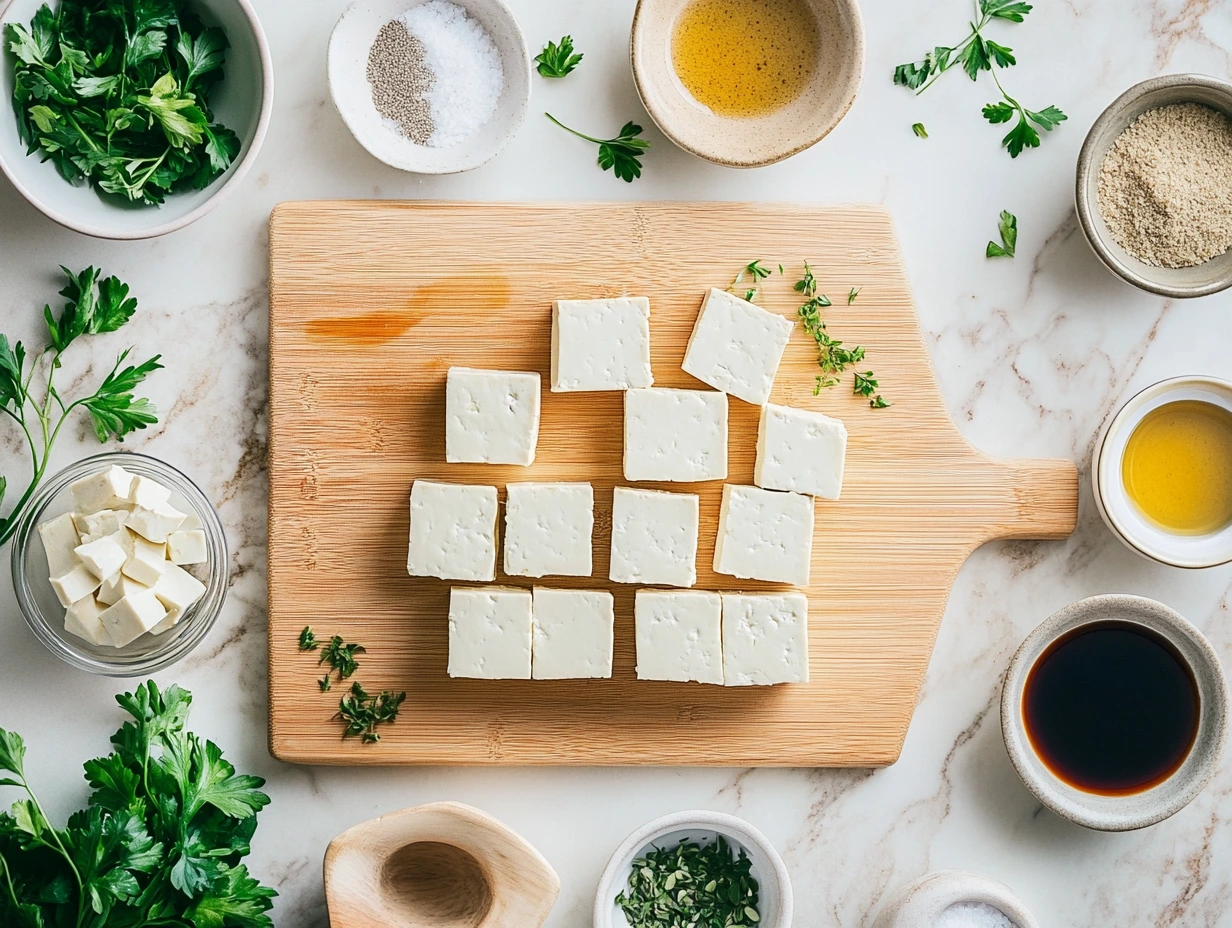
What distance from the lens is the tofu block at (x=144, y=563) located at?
226 centimetres

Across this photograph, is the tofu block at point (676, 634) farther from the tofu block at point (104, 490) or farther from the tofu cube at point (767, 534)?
the tofu block at point (104, 490)

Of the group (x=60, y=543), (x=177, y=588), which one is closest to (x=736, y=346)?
(x=177, y=588)

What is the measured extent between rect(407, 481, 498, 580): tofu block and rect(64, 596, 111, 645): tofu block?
70 centimetres

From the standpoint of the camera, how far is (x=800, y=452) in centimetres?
241

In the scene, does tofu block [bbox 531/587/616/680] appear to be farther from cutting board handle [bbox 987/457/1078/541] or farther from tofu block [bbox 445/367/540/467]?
cutting board handle [bbox 987/457/1078/541]

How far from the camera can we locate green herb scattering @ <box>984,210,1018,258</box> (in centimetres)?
255

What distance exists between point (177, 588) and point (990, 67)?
7.68 feet

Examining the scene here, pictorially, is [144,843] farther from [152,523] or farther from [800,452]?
[800,452]

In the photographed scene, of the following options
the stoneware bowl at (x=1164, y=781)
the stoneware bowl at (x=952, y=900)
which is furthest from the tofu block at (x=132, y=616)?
the stoneware bowl at (x=1164, y=781)

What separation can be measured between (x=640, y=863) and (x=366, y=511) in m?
1.08

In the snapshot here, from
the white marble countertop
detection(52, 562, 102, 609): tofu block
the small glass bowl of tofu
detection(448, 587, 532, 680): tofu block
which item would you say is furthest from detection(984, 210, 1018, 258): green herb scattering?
detection(52, 562, 102, 609): tofu block

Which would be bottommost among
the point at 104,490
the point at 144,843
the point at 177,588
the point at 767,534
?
the point at 144,843

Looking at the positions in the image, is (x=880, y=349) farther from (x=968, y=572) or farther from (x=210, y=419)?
(x=210, y=419)

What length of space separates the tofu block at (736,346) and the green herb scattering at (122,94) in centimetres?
118
